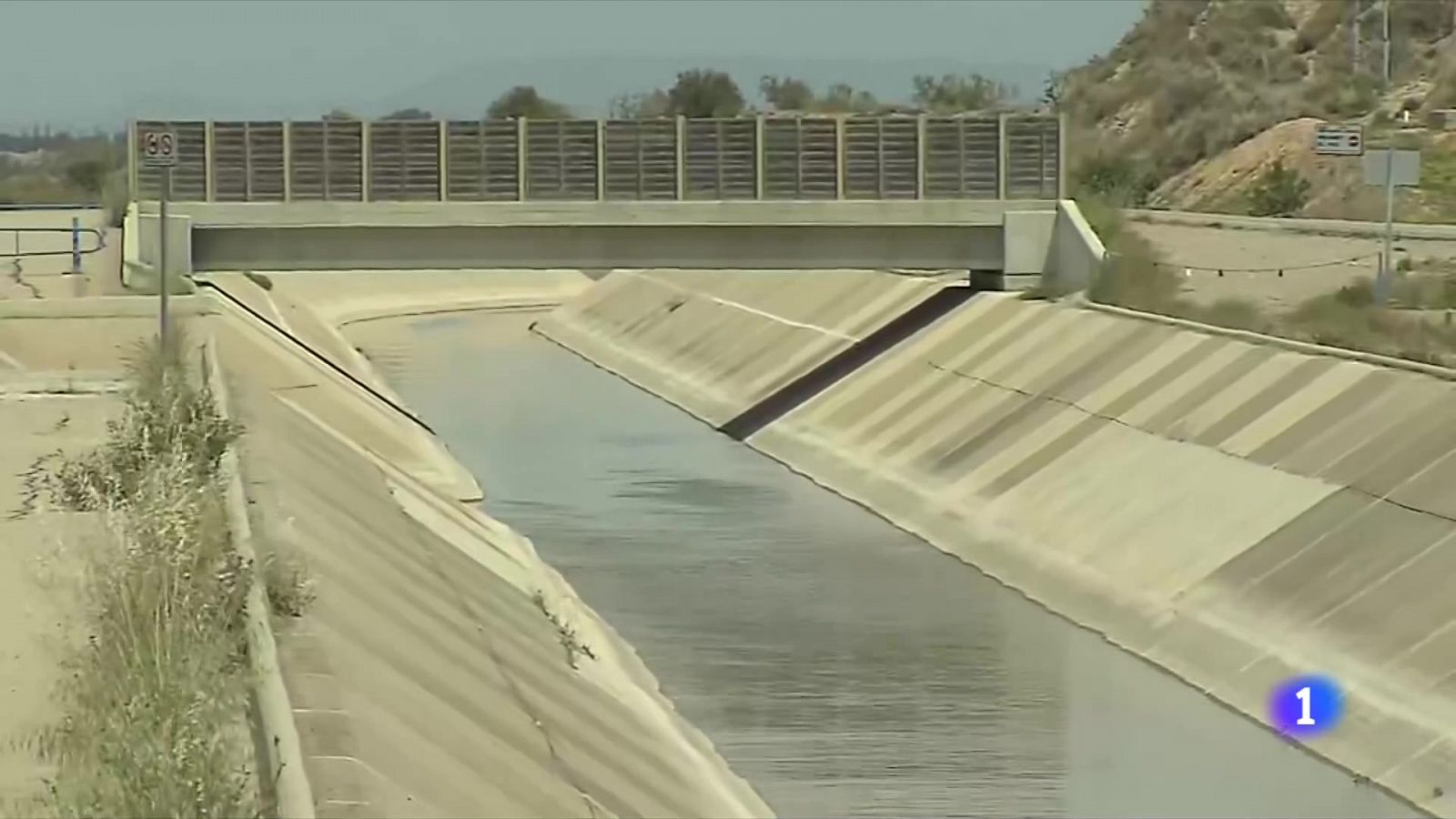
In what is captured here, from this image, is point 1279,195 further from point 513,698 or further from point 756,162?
point 513,698

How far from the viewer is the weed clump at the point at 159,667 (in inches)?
363

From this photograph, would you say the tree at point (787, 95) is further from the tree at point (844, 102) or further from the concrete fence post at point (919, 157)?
the concrete fence post at point (919, 157)

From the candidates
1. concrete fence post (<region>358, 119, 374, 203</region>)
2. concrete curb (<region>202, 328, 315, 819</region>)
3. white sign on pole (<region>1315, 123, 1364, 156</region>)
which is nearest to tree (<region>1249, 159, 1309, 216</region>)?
white sign on pole (<region>1315, 123, 1364, 156</region>)

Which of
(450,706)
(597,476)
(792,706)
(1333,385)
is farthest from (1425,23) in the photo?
(450,706)

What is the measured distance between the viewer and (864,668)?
26812mm

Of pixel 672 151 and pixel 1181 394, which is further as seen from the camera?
pixel 672 151

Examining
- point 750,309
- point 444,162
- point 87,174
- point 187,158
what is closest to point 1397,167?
point 444,162

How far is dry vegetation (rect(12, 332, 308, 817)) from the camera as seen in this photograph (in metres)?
9.23

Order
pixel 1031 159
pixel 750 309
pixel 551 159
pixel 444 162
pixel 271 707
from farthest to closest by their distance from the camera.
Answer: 1. pixel 750 309
2. pixel 1031 159
3. pixel 551 159
4. pixel 444 162
5. pixel 271 707

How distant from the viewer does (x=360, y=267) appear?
44.9m

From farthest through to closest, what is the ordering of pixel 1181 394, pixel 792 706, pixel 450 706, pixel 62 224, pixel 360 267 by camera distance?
1. pixel 62 224
2. pixel 360 267
3. pixel 1181 394
4. pixel 792 706
5. pixel 450 706

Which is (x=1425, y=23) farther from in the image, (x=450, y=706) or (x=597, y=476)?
(x=450, y=706)

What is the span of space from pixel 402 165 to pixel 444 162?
81cm

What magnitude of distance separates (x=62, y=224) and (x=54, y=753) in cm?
6011
